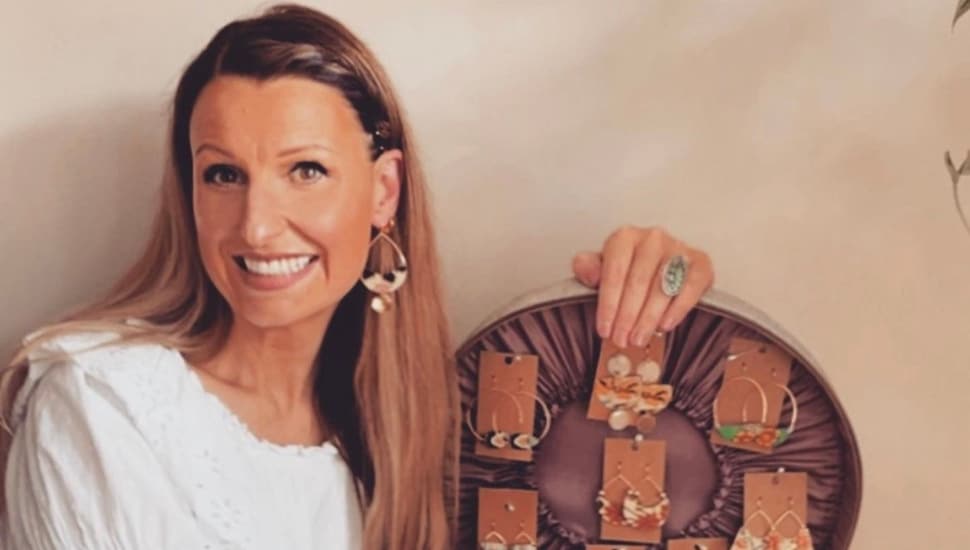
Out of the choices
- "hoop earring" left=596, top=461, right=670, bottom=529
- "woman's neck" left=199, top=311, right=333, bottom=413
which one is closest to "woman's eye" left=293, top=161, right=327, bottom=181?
"woman's neck" left=199, top=311, right=333, bottom=413

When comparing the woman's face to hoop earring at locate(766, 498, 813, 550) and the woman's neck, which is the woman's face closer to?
the woman's neck

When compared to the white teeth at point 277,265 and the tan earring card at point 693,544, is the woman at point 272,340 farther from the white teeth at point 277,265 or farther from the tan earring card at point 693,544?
the tan earring card at point 693,544

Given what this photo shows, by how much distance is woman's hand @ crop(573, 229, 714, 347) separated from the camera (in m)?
0.96

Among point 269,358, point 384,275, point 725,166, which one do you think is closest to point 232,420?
point 269,358

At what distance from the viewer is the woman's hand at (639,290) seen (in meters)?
0.96

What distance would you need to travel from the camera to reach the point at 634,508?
1017 mm

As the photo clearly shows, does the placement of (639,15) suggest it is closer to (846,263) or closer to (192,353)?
(846,263)

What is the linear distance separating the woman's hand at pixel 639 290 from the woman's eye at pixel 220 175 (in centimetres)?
28

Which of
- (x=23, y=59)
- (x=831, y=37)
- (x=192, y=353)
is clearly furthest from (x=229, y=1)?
(x=831, y=37)

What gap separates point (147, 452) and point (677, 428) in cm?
42

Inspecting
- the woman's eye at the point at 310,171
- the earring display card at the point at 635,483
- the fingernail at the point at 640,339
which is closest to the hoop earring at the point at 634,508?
the earring display card at the point at 635,483

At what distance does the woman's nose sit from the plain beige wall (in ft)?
0.86

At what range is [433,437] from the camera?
1.05 meters

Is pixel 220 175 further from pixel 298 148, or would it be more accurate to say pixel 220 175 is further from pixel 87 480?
pixel 87 480
